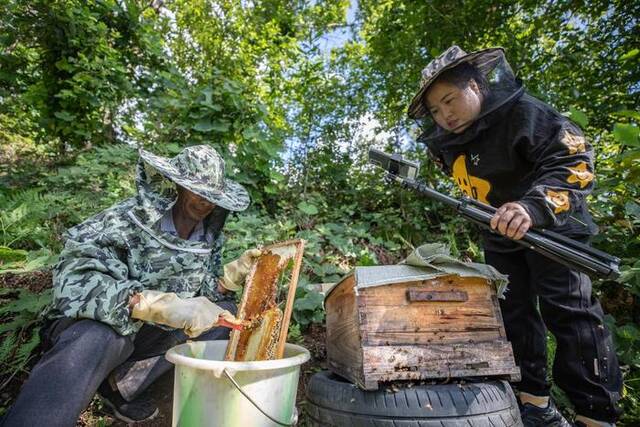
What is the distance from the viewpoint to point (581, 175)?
Result: 1896 millimetres

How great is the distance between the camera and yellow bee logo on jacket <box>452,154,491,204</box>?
95.2 inches

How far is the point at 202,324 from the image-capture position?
181cm

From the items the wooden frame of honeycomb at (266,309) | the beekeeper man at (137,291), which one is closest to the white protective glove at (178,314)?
the beekeeper man at (137,291)

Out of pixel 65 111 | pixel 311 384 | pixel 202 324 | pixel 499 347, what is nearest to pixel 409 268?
pixel 499 347

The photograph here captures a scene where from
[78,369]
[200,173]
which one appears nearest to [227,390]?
[78,369]

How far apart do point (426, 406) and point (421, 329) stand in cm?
33

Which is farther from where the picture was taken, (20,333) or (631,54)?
(631,54)

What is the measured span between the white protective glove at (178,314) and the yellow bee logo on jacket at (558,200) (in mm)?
1595

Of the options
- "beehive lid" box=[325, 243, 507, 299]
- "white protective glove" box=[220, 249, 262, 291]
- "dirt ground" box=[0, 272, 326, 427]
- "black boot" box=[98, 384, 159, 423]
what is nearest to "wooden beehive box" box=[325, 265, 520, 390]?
"beehive lid" box=[325, 243, 507, 299]

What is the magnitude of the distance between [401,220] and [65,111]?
17.9 ft

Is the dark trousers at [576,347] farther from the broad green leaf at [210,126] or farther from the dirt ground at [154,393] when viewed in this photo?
the broad green leaf at [210,126]

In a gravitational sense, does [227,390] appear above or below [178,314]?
below

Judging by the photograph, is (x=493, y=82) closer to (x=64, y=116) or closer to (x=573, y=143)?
(x=573, y=143)

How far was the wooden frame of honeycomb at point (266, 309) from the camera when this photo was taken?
6.29ft
